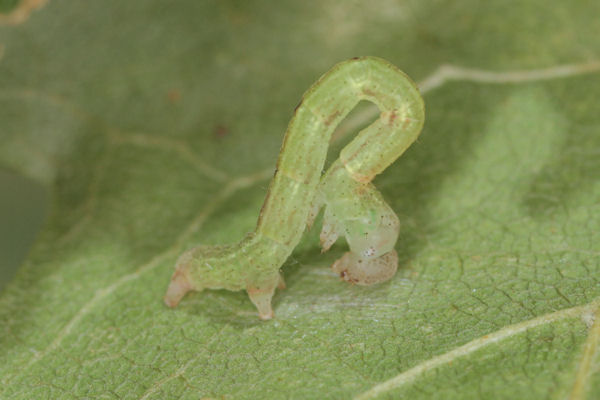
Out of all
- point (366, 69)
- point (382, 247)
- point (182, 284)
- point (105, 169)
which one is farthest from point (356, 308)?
point (105, 169)

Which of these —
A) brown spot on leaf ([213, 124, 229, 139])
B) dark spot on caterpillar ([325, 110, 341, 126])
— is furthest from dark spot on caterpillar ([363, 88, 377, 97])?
brown spot on leaf ([213, 124, 229, 139])

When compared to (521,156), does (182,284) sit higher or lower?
higher

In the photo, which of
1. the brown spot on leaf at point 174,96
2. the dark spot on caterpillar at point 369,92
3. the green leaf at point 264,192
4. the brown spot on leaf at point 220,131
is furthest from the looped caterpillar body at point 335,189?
the brown spot on leaf at point 174,96

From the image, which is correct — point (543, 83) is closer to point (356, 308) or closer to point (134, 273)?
point (356, 308)

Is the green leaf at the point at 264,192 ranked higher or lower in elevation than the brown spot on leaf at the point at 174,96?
lower

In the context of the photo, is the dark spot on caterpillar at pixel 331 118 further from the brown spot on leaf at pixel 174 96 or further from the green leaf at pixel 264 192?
the brown spot on leaf at pixel 174 96

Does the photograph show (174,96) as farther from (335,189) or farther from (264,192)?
(335,189)

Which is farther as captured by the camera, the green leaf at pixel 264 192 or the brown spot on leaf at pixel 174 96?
the brown spot on leaf at pixel 174 96

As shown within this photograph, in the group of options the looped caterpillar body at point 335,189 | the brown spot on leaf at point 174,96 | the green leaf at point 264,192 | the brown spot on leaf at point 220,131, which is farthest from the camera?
the brown spot on leaf at point 174,96

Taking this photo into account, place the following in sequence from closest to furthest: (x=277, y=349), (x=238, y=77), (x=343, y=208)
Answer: (x=277, y=349) → (x=343, y=208) → (x=238, y=77)
